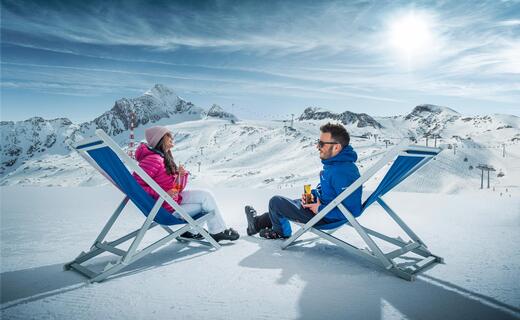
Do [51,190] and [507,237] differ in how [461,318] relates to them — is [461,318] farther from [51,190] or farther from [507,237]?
[51,190]

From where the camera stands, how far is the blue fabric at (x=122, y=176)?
3.26 meters

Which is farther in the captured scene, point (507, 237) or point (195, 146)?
point (195, 146)

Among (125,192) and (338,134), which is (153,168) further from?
(338,134)

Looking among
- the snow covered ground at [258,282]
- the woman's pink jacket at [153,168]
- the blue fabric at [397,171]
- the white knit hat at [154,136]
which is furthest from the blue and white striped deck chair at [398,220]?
the white knit hat at [154,136]

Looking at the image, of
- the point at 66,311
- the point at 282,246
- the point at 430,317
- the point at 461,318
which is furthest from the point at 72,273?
the point at 461,318

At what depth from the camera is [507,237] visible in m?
4.88

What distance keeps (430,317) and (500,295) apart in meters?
0.87

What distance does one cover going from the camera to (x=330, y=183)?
12.7 ft

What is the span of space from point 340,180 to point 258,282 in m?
1.42

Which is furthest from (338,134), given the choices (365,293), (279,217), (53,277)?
(53,277)

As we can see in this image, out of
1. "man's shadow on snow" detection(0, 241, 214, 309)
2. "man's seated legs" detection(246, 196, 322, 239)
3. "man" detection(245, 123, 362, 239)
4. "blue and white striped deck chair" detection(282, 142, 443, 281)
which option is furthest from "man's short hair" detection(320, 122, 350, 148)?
"man's shadow on snow" detection(0, 241, 214, 309)

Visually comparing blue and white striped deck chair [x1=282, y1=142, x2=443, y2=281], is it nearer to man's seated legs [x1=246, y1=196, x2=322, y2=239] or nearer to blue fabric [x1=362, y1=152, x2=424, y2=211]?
blue fabric [x1=362, y1=152, x2=424, y2=211]

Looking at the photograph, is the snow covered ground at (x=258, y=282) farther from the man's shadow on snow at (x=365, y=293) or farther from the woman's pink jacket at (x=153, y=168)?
the woman's pink jacket at (x=153, y=168)

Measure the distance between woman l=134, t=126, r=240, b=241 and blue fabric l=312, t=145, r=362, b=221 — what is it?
138 cm
